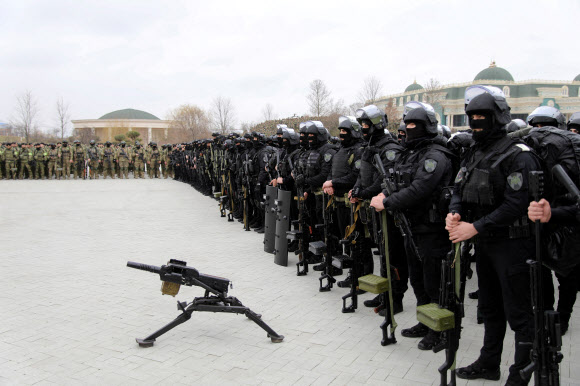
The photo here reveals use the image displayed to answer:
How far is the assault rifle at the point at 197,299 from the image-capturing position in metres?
4.73

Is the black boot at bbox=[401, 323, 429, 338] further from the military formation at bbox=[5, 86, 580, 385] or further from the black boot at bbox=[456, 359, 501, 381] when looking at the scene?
the black boot at bbox=[456, 359, 501, 381]

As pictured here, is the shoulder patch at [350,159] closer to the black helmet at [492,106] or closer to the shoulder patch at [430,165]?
the shoulder patch at [430,165]

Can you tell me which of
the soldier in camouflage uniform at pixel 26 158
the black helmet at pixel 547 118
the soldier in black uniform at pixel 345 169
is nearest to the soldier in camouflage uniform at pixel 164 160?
the soldier in camouflage uniform at pixel 26 158

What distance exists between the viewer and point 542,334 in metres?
3.07

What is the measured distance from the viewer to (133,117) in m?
96.4

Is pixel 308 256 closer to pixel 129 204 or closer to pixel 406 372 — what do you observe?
pixel 406 372

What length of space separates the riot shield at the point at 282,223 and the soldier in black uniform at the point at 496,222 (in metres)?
4.10

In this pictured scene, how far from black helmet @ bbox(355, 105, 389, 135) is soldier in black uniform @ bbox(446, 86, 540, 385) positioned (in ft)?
5.67

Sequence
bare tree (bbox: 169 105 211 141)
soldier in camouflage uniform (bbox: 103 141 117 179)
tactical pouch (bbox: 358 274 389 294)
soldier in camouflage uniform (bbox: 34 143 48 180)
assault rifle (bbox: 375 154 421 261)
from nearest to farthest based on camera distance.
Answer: tactical pouch (bbox: 358 274 389 294) < assault rifle (bbox: 375 154 421 261) < soldier in camouflage uniform (bbox: 34 143 48 180) < soldier in camouflage uniform (bbox: 103 141 117 179) < bare tree (bbox: 169 105 211 141)

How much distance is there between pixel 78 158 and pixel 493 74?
63.2 meters

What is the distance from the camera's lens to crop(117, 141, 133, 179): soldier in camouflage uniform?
30.6m

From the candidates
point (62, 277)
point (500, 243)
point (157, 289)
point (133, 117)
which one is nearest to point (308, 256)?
point (157, 289)

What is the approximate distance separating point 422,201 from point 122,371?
3.15m

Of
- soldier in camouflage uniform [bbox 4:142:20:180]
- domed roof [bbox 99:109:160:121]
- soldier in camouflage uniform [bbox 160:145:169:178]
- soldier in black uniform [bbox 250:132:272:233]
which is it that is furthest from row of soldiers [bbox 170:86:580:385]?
domed roof [bbox 99:109:160:121]
